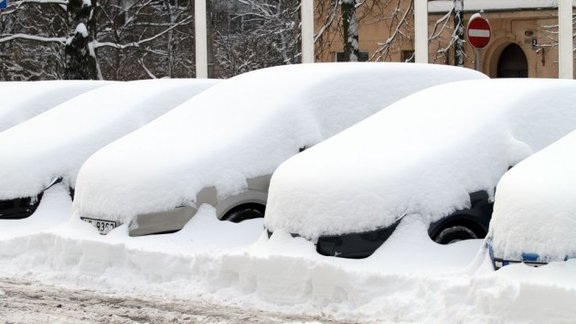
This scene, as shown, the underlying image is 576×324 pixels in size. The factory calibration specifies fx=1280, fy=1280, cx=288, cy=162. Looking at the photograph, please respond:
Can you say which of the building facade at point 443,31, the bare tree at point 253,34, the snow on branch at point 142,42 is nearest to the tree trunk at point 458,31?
the building facade at point 443,31

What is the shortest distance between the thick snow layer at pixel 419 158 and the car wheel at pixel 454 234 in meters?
0.18

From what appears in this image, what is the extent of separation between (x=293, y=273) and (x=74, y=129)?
500cm

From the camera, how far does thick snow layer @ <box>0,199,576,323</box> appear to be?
7.84m

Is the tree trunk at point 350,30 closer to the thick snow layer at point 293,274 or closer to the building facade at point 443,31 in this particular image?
the building facade at point 443,31

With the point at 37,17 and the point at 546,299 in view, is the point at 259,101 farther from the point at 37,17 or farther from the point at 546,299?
the point at 37,17

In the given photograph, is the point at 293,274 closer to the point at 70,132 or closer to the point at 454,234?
the point at 454,234

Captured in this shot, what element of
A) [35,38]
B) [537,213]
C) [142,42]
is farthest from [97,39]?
[537,213]

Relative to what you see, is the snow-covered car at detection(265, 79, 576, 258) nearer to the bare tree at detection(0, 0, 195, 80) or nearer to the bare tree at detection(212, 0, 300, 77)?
the bare tree at detection(212, 0, 300, 77)

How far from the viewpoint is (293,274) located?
29.6 feet

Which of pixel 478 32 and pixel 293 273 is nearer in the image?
pixel 293 273

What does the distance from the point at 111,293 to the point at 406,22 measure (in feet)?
43.7

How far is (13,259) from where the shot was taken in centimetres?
1097

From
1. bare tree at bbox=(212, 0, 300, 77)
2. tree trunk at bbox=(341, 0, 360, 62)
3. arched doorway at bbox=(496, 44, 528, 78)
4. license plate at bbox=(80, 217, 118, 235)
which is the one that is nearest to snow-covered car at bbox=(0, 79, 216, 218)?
license plate at bbox=(80, 217, 118, 235)

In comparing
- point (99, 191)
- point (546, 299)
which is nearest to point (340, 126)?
point (99, 191)
